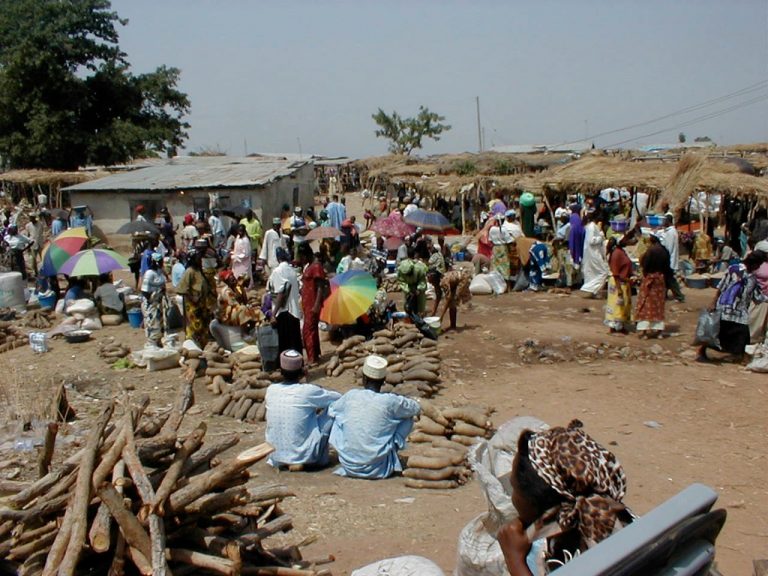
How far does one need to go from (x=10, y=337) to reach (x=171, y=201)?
9.21m

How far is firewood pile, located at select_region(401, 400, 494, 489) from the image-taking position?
20.7 feet

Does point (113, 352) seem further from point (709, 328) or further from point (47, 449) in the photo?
point (709, 328)

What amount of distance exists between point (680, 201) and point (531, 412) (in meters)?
9.96

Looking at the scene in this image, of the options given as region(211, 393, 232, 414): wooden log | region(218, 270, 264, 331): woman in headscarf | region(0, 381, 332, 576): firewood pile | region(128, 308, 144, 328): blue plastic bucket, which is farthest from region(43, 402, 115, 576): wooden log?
region(128, 308, 144, 328): blue plastic bucket

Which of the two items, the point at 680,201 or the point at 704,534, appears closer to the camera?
the point at 704,534

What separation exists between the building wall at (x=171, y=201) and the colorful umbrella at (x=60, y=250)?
663 centimetres

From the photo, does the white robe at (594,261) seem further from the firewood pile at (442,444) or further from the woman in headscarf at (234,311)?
the firewood pile at (442,444)

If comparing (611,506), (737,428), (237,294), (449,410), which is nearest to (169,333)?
(237,294)

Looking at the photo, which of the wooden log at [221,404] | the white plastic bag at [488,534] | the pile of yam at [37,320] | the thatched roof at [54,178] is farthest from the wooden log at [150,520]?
the thatched roof at [54,178]

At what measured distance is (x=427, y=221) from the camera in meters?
15.2

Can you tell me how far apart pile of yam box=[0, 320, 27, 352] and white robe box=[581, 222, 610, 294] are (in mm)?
9730

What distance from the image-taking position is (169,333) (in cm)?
1188

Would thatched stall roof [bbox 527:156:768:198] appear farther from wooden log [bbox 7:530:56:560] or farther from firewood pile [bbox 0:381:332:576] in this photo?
wooden log [bbox 7:530:56:560]

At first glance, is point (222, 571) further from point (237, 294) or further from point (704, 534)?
point (237, 294)
